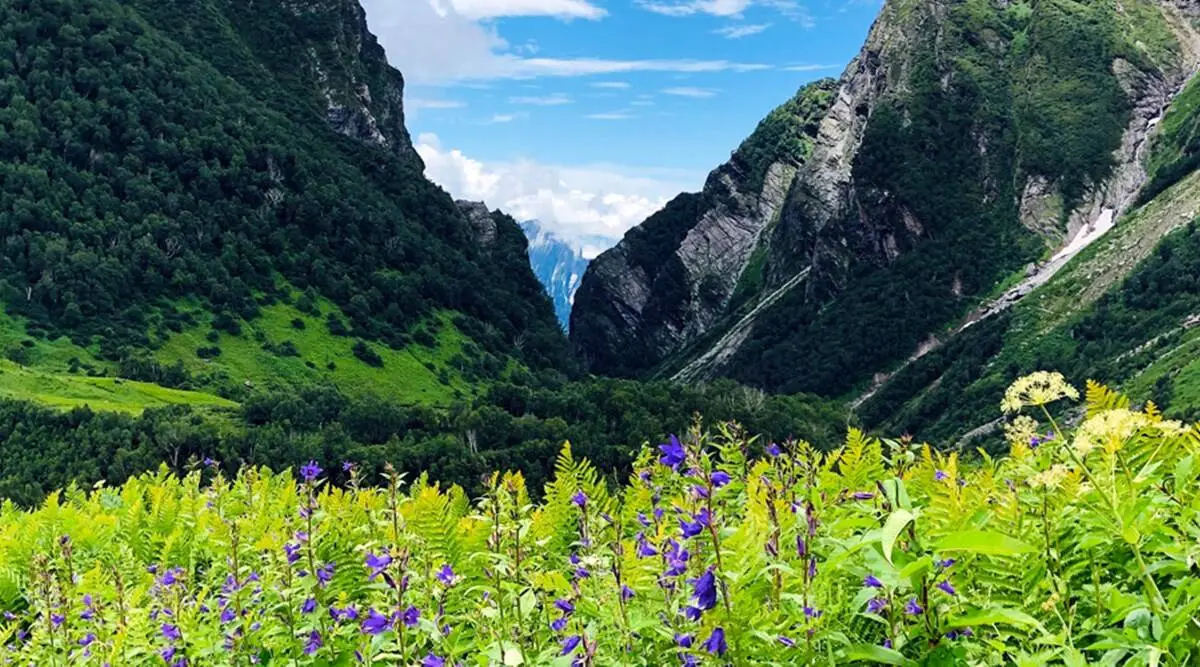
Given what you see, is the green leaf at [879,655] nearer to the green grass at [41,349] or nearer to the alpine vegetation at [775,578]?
the alpine vegetation at [775,578]

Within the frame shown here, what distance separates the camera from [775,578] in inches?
179

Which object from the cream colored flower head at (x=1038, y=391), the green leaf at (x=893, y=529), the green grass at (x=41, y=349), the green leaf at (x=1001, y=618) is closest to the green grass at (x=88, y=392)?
the green grass at (x=41, y=349)

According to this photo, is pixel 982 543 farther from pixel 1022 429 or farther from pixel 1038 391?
pixel 1022 429

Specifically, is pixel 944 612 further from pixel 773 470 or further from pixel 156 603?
pixel 156 603

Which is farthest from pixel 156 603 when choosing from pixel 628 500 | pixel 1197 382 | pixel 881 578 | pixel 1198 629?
pixel 1197 382

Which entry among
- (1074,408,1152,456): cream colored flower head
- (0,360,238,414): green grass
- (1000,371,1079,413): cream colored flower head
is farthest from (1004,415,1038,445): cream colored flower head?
(0,360,238,414): green grass

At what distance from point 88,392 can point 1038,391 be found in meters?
162

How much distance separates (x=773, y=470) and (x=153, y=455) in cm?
12204

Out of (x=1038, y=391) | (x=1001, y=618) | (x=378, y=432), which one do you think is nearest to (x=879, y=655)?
(x=1001, y=618)

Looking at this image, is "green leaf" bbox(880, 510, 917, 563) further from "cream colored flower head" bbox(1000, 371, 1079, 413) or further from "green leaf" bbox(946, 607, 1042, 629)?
"cream colored flower head" bbox(1000, 371, 1079, 413)

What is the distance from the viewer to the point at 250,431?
13425 cm

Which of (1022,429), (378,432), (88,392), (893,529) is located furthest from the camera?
(378,432)

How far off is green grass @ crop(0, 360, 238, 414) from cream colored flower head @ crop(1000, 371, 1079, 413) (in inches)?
5751

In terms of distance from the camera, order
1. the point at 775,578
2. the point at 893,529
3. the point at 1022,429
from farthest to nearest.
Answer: the point at 1022,429 → the point at 775,578 → the point at 893,529
